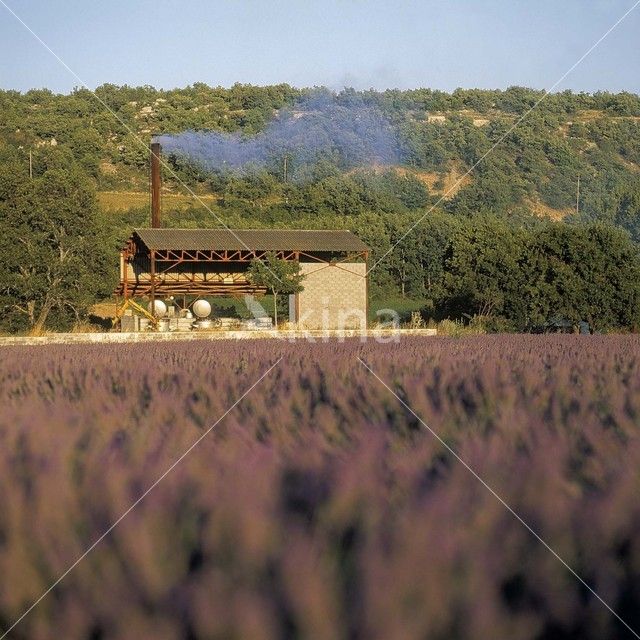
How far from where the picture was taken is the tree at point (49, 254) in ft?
125

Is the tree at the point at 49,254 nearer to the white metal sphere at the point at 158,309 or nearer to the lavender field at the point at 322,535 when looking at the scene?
the white metal sphere at the point at 158,309

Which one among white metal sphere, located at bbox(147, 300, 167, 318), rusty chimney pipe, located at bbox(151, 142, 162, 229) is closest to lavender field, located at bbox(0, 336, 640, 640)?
white metal sphere, located at bbox(147, 300, 167, 318)

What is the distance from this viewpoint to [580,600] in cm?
129

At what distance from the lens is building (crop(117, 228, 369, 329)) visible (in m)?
40.2

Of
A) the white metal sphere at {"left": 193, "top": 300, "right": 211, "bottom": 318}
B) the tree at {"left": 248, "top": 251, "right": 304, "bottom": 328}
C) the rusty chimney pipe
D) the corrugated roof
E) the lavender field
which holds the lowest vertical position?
the white metal sphere at {"left": 193, "top": 300, "right": 211, "bottom": 318}

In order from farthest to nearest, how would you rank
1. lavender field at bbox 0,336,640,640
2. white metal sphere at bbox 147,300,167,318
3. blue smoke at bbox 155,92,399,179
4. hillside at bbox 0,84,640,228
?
1. blue smoke at bbox 155,92,399,179
2. hillside at bbox 0,84,640,228
3. white metal sphere at bbox 147,300,167,318
4. lavender field at bbox 0,336,640,640

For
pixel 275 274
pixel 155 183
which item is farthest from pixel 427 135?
pixel 275 274

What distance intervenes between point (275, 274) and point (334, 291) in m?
3.70

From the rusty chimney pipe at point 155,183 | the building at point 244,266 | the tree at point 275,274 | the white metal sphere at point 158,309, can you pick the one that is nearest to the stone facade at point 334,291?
the building at point 244,266

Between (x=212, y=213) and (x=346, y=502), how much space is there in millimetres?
79344

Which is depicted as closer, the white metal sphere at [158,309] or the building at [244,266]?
the white metal sphere at [158,309]

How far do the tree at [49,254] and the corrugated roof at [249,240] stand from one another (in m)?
2.24

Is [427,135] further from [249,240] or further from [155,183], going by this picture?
[249,240]

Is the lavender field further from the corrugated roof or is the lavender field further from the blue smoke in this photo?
the blue smoke
